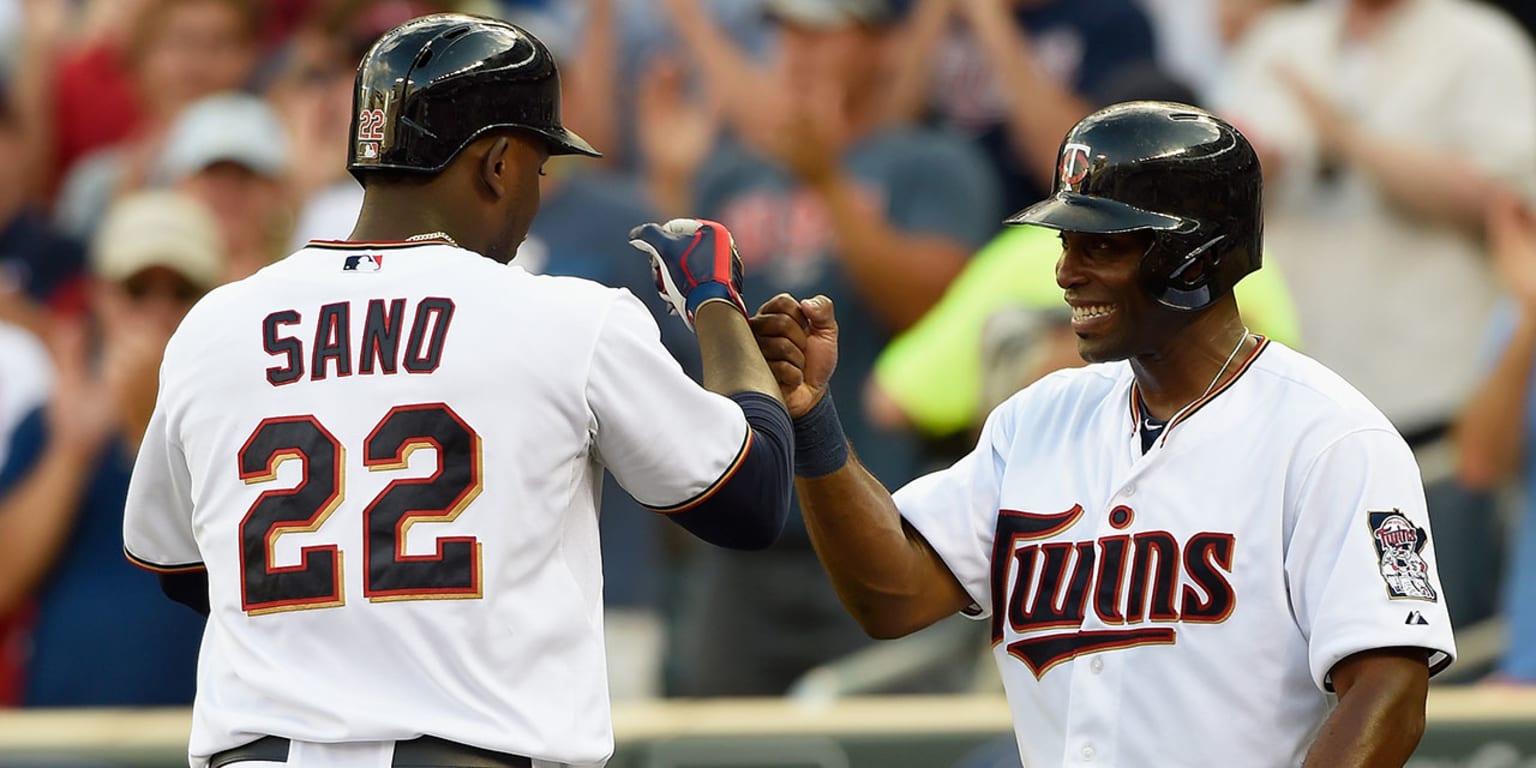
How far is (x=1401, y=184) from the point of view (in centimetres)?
655

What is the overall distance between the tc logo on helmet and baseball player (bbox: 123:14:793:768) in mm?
610

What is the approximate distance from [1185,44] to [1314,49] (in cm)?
84

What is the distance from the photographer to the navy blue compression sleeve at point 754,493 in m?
3.41

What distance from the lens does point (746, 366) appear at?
11.9ft

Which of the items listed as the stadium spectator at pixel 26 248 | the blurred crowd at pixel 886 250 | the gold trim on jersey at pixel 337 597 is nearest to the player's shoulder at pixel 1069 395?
the gold trim on jersey at pixel 337 597

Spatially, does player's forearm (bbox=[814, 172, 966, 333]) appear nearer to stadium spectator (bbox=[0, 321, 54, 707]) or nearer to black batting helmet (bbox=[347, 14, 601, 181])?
stadium spectator (bbox=[0, 321, 54, 707])

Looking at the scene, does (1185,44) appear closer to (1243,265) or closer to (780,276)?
(780,276)

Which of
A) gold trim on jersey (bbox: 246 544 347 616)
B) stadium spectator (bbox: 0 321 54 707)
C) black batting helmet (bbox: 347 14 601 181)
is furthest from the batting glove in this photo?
stadium spectator (bbox: 0 321 54 707)

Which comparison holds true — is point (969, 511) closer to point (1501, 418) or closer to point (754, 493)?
point (754, 493)

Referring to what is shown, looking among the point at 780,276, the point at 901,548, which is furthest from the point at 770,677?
the point at 901,548

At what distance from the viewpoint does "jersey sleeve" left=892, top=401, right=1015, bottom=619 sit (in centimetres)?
375

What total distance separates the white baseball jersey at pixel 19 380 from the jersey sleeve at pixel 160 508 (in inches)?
145

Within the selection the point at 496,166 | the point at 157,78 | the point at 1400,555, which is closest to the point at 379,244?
the point at 496,166

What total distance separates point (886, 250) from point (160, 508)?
3.56m
